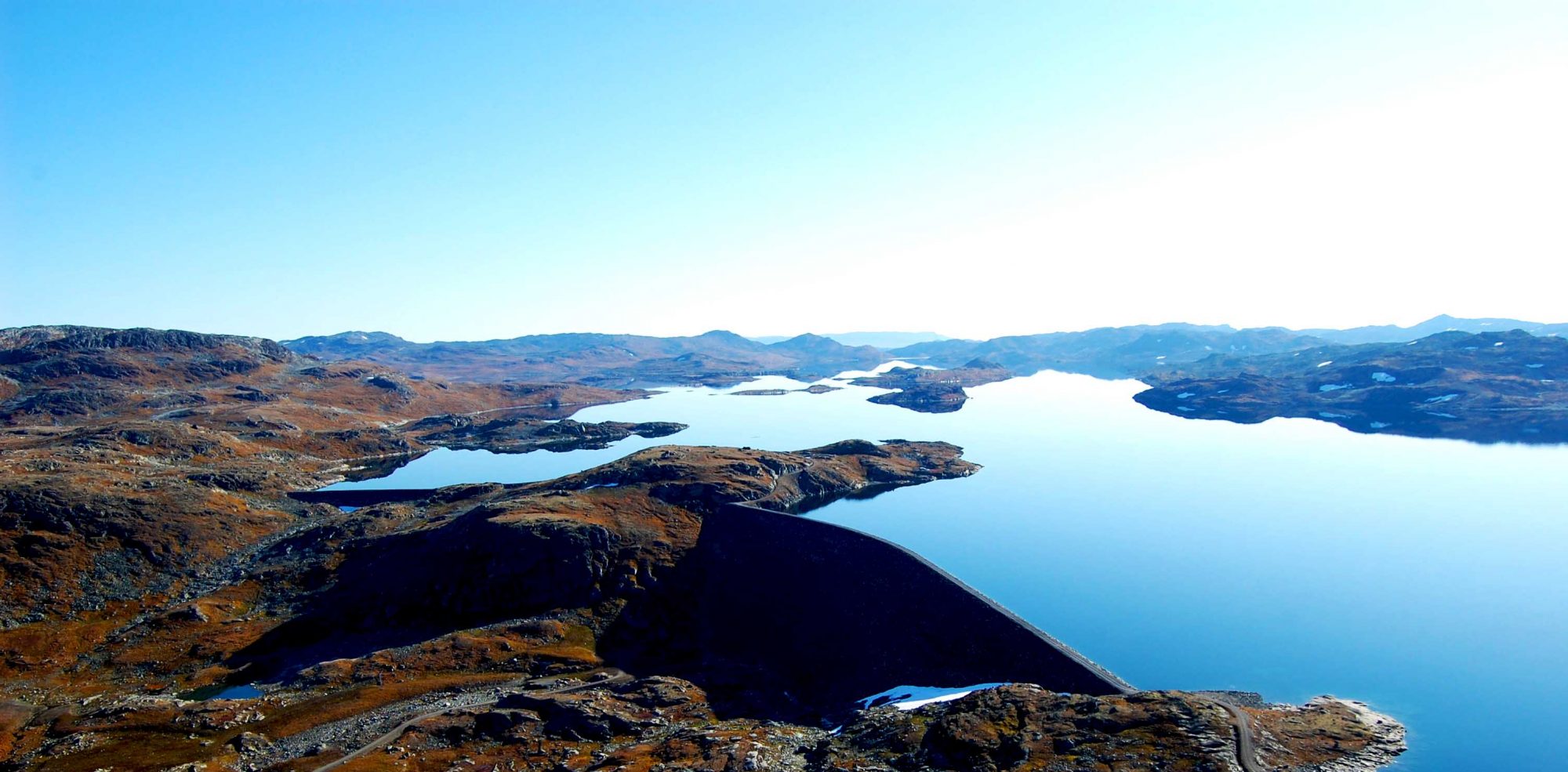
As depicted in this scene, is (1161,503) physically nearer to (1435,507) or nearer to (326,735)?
(1435,507)

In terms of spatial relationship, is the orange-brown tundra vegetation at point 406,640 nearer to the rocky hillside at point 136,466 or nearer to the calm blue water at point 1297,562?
the rocky hillside at point 136,466

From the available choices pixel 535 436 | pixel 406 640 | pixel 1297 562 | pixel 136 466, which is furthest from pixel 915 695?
pixel 535 436

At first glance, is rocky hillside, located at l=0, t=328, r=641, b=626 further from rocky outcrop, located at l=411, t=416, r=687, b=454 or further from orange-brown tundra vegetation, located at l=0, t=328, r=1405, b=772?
rocky outcrop, located at l=411, t=416, r=687, b=454

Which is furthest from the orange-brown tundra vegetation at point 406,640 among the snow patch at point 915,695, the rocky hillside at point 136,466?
the snow patch at point 915,695

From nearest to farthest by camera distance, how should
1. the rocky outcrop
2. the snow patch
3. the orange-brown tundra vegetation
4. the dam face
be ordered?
the orange-brown tundra vegetation
the snow patch
the dam face
the rocky outcrop

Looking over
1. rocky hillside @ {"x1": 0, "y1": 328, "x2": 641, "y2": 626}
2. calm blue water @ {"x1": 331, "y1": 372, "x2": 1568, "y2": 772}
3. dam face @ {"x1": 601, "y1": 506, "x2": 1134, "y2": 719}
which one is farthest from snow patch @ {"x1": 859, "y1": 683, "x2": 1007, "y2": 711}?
rocky hillside @ {"x1": 0, "y1": 328, "x2": 641, "y2": 626}

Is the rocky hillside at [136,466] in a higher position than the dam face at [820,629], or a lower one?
higher

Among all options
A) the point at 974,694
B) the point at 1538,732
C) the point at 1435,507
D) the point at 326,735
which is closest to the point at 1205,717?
the point at 974,694
